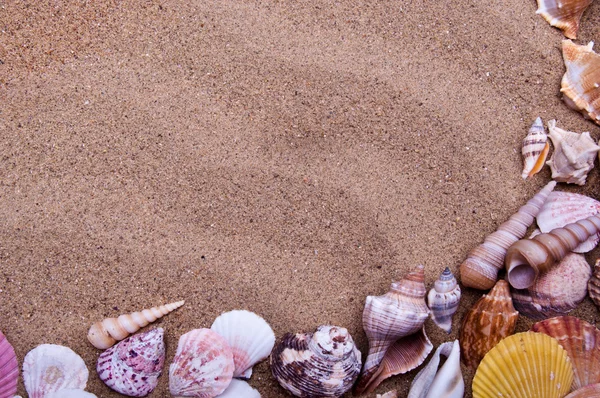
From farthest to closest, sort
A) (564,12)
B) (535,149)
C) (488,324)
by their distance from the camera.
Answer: (564,12) < (535,149) < (488,324)

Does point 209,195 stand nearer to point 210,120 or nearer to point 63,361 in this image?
point 210,120

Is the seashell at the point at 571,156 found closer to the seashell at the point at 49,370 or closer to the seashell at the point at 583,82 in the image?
the seashell at the point at 583,82

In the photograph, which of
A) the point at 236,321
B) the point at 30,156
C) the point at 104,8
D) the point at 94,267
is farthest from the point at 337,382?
the point at 104,8

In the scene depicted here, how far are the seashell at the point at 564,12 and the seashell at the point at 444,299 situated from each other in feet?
3.59

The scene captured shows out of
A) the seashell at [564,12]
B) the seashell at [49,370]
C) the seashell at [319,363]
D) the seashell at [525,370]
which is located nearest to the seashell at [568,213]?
the seashell at [525,370]

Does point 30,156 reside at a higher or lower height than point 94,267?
higher

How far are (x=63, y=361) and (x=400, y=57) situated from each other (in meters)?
1.61

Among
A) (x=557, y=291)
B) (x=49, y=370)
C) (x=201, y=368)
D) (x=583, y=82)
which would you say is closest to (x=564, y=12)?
(x=583, y=82)

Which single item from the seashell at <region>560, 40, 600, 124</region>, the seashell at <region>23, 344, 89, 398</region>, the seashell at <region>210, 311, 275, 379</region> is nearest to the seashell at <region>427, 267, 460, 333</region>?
the seashell at <region>210, 311, 275, 379</region>

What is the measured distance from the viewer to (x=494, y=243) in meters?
2.03

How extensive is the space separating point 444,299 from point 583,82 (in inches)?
39.4

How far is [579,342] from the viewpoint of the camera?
1979 millimetres

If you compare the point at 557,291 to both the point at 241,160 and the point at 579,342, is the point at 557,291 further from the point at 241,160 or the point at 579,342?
the point at 241,160

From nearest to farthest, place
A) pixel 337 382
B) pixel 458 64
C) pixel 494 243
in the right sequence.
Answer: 1. pixel 337 382
2. pixel 494 243
3. pixel 458 64
